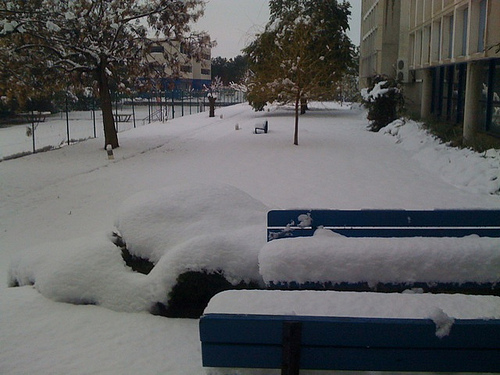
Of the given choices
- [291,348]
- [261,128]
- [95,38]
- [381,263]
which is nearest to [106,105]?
[95,38]

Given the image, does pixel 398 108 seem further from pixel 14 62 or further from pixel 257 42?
pixel 14 62

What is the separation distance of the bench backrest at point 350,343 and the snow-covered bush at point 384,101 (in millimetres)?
23919

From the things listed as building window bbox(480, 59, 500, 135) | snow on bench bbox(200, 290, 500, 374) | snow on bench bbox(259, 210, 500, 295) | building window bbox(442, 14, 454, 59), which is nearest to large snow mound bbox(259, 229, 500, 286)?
snow on bench bbox(259, 210, 500, 295)

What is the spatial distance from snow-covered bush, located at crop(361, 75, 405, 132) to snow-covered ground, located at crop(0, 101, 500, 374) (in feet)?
3.58

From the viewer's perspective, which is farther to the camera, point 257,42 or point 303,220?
point 257,42

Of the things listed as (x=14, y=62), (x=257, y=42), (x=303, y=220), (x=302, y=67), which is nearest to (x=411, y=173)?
(x=302, y=67)

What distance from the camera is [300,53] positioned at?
2153cm

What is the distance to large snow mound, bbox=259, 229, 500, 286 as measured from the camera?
442 centimetres

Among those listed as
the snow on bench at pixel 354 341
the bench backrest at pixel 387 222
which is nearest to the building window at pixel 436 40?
the bench backrest at pixel 387 222

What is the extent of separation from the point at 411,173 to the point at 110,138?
11.7 meters

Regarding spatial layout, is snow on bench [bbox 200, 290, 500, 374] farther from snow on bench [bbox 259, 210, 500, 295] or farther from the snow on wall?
the snow on wall

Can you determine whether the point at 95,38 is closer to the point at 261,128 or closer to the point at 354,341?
the point at 261,128

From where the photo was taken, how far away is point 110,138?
69.5ft

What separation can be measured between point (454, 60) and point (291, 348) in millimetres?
14908
